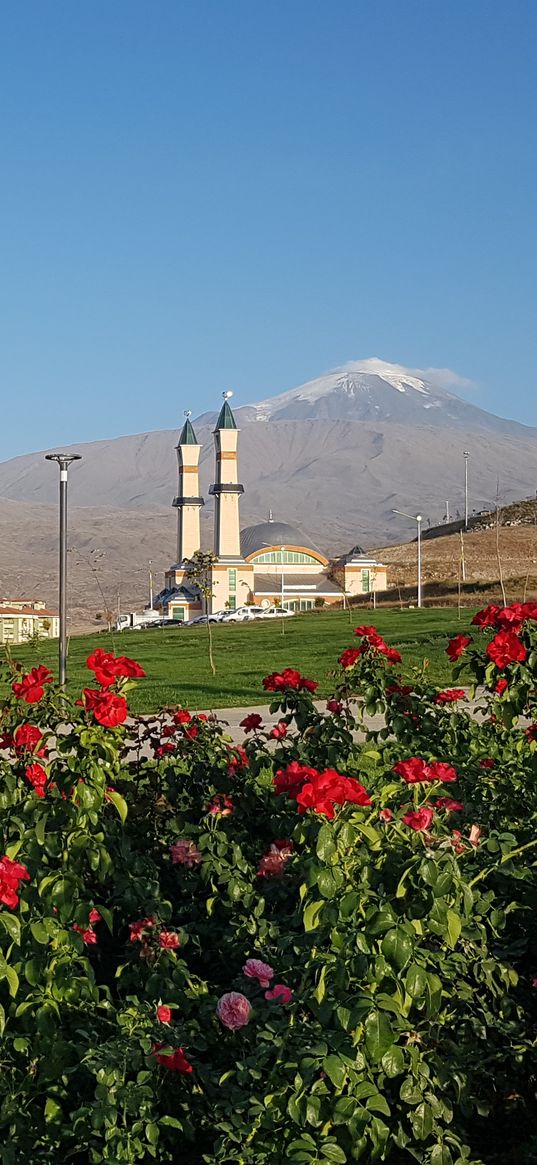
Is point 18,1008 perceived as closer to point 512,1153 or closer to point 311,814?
point 311,814

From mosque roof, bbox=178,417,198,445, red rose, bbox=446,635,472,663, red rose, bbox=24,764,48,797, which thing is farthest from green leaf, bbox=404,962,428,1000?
mosque roof, bbox=178,417,198,445

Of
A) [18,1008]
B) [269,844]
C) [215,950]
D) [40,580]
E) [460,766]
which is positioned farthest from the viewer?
[40,580]

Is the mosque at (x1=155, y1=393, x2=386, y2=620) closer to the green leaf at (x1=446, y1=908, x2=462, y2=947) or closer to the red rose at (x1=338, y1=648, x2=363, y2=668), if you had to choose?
the red rose at (x1=338, y1=648, x2=363, y2=668)

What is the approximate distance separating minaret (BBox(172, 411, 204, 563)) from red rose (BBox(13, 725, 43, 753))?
235 feet

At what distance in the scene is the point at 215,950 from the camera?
177 inches

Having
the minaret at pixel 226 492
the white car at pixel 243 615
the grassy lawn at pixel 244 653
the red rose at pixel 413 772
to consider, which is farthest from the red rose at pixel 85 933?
the minaret at pixel 226 492

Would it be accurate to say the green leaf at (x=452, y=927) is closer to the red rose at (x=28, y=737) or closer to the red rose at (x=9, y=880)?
the red rose at (x=9, y=880)

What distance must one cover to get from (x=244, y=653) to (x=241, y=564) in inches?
1509

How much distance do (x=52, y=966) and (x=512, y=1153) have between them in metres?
1.61

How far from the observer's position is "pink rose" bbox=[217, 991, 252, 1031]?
3527 mm

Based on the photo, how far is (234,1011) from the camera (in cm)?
354

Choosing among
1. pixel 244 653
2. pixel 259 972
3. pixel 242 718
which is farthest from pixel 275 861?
pixel 244 653

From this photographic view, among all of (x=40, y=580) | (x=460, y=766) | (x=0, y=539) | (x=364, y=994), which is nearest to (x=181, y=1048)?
(x=364, y=994)

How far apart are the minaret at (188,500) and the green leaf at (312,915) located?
7317 centimetres
